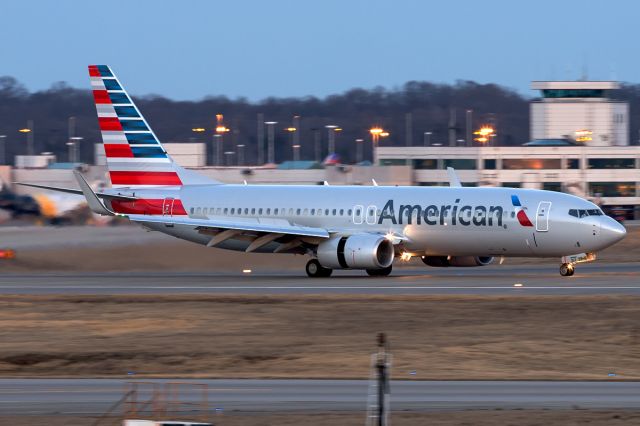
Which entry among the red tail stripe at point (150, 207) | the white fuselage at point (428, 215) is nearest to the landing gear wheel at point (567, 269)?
the white fuselage at point (428, 215)

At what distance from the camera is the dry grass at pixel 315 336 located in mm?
27203

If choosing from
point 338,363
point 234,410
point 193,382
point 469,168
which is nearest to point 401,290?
point 338,363

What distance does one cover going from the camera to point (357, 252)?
1924 inches

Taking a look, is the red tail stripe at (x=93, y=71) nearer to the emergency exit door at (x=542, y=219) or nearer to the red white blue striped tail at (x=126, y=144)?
the red white blue striped tail at (x=126, y=144)

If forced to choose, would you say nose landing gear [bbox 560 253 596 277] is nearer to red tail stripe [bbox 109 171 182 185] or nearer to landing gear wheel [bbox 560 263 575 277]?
landing gear wheel [bbox 560 263 575 277]

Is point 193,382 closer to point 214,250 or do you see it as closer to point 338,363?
point 338,363

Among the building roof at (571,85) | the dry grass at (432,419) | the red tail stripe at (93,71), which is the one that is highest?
the building roof at (571,85)

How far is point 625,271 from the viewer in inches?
2120

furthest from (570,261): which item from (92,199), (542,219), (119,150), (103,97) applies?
(103,97)

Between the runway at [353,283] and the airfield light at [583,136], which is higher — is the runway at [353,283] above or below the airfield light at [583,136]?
below

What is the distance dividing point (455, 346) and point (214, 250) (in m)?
27.8

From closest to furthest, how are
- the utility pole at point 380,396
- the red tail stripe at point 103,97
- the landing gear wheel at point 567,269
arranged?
the utility pole at point 380,396, the landing gear wheel at point 567,269, the red tail stripe at point 103,97

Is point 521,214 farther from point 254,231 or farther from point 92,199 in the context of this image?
point 92,199

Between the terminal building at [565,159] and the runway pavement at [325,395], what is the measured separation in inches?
4039
